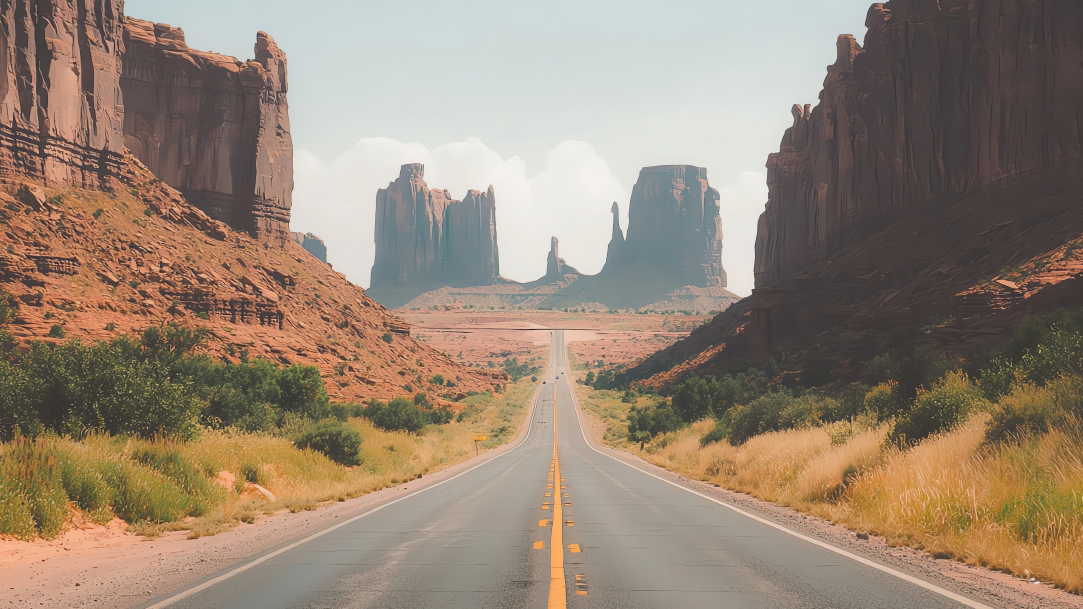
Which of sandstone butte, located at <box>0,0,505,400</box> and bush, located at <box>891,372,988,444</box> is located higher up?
sandstone butte, located at <box>0,0,505,400</box>

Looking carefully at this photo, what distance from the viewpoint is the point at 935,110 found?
226 ft

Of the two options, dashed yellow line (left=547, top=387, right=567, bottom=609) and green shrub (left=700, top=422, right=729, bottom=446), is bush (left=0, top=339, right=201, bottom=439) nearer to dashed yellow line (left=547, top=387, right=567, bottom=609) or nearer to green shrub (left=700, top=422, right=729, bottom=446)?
dashed yellow line (left=547, top=387, right=567, bottom=609)

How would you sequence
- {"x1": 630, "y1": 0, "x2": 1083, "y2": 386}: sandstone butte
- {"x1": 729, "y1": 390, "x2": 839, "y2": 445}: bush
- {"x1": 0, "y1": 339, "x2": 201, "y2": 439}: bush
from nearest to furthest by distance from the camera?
{"x1": 0, "y1": 339, "x2": 201, "y2": 439}: bush < {"x1": 729, "y1": 390, "x2": 839, "y2": 445}: bush < {"x1": 630, "y1": 0, "x2": 1083, "y2": 386}: sandstone butte

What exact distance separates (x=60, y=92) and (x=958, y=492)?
64.3 metres

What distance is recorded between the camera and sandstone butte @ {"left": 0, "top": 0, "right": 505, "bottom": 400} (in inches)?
1818

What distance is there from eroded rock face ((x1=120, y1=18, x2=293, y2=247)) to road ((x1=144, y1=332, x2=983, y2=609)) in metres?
70.5

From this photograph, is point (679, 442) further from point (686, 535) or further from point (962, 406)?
point (686, 535)

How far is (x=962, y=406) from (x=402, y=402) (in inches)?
1547

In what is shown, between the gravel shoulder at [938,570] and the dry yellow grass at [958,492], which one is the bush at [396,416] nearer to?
the dry yellow grass at [958,492]

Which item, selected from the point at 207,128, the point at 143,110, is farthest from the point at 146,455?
the point at 207,128

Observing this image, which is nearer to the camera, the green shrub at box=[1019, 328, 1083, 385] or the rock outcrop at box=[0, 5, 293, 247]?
the green shrub at box=[1019, 328, 1083, 385]

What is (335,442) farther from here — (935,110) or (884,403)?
(935,110)

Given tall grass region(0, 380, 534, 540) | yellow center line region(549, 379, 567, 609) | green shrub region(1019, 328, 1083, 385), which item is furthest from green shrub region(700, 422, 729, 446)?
yellow center line region(549, 379, 567, 609)

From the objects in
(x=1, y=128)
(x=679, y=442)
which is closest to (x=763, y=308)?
(x=679, y=442)
